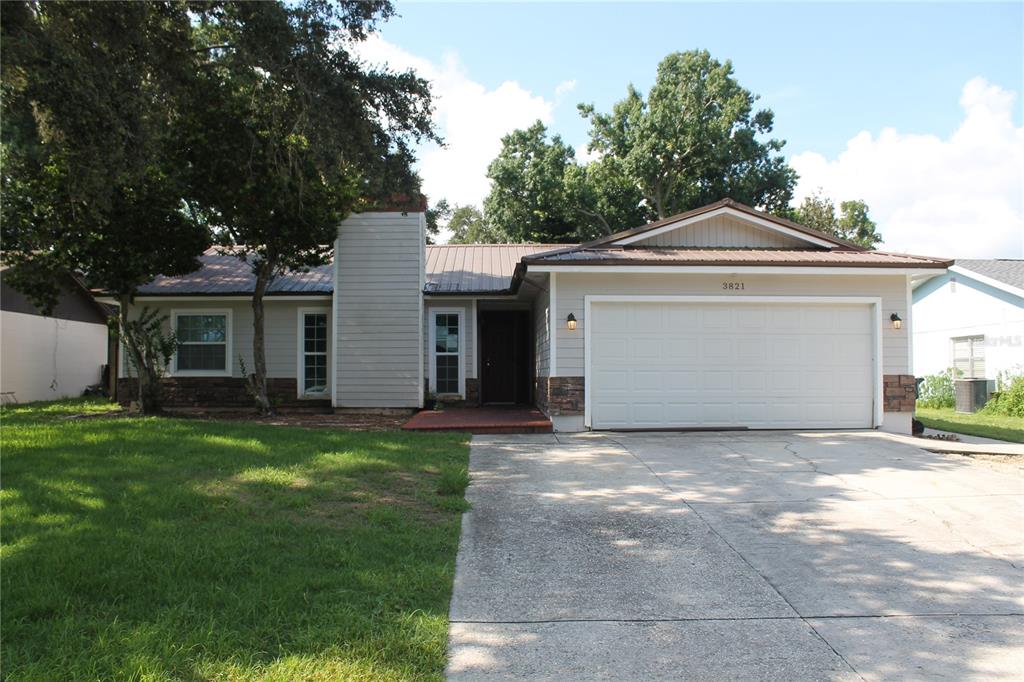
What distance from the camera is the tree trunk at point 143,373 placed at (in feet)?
39.5

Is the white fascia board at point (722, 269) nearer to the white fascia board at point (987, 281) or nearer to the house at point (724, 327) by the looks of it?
the house at point (724, 327)

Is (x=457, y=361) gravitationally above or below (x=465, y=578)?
above

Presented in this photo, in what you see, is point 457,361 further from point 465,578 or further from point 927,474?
point 465,578

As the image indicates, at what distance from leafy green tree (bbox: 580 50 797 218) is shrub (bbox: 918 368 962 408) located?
1085 cm

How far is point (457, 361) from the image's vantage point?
47.6ft

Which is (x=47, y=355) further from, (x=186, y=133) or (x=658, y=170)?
(x=658, y=170)

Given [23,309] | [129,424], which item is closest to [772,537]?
[129,424]

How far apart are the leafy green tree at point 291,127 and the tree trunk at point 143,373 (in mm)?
1938

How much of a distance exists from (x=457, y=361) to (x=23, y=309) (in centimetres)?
1277

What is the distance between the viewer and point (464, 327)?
571 inches

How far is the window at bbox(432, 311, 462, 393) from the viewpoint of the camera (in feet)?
47.6

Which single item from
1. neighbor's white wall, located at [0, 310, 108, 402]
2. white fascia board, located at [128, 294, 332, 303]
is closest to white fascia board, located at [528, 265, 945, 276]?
white fascia board, located at [128, 294, 332, 303]

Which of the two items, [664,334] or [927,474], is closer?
[927,474]

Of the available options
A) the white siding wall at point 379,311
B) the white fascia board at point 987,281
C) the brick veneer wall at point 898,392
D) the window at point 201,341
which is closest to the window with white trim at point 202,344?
the window at point 201,341
